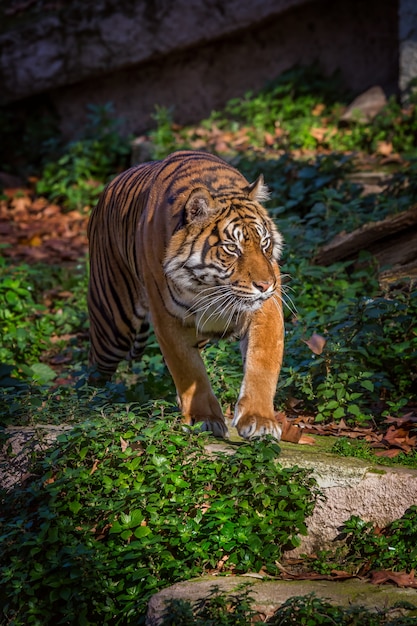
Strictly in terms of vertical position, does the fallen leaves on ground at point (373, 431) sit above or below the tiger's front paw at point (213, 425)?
below

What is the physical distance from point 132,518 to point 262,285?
974 millimetres

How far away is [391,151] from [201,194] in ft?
14.7

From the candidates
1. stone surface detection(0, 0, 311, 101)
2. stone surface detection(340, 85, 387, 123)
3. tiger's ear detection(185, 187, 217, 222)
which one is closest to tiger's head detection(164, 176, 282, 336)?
tiger's ear detection(185, 187, 217, 222)

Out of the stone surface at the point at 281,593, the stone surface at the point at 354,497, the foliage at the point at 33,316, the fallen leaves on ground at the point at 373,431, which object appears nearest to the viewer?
the stone surface at the point at 281,593

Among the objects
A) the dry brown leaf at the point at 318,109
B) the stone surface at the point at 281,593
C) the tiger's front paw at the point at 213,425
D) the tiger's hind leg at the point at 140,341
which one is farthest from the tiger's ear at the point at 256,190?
the dry brown leaf at the point at 318,109

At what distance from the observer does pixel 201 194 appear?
3555 millimetres

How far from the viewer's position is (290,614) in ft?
9.09

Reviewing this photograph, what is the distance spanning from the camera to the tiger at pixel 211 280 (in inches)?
138

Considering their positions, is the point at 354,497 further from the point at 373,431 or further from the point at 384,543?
the point at 373,431

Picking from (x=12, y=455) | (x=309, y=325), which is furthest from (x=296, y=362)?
(x=12, y=455)

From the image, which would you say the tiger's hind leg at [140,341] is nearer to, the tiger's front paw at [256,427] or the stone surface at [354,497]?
the tiger's front paw at [256,427]

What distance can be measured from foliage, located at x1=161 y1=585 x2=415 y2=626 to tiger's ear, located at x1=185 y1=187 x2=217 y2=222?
4.81ft

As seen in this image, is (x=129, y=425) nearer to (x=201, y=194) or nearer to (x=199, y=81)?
(x=201, y=194)

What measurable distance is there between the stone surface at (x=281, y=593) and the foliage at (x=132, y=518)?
11cm
